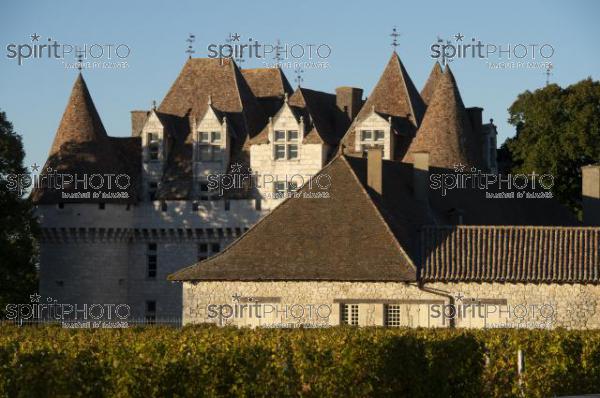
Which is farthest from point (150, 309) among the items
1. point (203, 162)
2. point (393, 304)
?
point (393, 304)

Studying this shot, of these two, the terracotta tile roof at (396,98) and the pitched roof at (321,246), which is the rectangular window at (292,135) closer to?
the terracotta tile roof at (396,98)

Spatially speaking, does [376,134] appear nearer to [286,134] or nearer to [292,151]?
[292,151]

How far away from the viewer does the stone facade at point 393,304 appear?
166ft

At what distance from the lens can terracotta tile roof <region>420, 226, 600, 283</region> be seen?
51438 millimetres

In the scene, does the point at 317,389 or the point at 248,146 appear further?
the point at 248,146

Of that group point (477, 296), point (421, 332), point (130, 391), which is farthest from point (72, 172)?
point (130, 391)

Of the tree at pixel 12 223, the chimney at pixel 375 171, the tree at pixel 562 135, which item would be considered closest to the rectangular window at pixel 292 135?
the tree at pixel 562 135

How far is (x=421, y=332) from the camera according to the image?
39.5 m

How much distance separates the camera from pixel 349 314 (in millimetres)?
52062

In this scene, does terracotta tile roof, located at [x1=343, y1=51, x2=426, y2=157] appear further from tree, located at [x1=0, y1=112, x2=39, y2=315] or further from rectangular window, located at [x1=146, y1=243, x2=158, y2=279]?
tree, located at [x1=0, y1=112, x2=39, y2=315]

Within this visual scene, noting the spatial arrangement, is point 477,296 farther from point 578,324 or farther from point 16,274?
point 16,274

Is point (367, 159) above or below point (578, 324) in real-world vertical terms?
above

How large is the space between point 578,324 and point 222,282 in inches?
431

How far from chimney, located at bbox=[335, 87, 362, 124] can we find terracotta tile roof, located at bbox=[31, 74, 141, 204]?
409 inches
